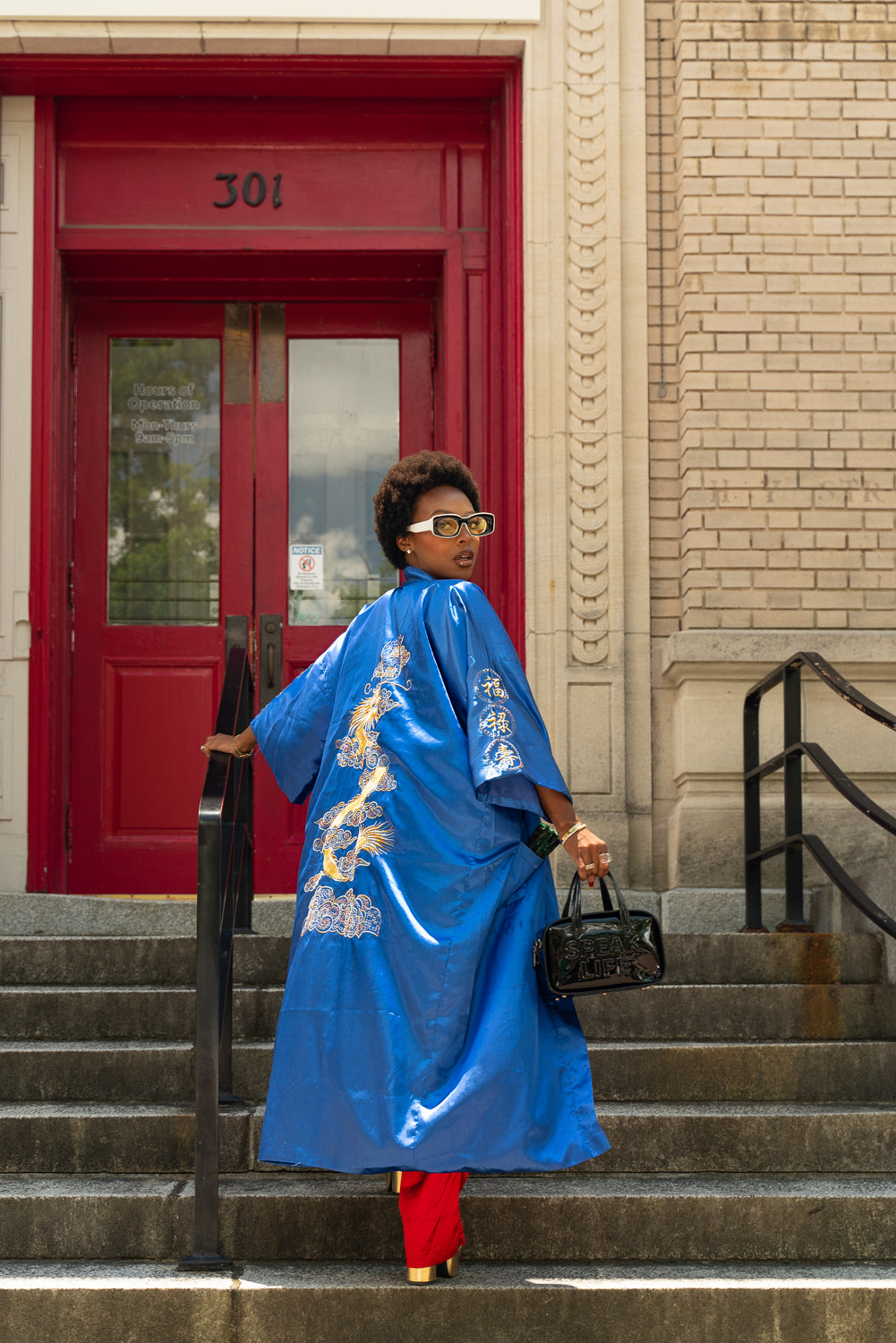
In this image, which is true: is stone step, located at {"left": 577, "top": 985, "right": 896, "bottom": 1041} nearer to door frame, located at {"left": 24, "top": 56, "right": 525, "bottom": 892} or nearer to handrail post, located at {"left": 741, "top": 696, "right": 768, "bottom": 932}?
handrail post, located at {"left": 741, "top": 696, "right": 768, "bottom": 932}

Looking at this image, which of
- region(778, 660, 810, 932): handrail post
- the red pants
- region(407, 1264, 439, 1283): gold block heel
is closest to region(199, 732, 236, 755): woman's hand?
the red pants

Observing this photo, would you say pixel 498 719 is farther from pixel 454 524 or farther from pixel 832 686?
pixel 832 686

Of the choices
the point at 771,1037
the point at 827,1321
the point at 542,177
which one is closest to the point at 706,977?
the point at 771,1037

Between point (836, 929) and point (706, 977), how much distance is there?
69cm

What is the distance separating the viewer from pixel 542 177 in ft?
21.2

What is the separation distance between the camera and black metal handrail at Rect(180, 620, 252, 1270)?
141 inches

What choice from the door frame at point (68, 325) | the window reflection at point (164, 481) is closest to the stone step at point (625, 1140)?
the door frame at point (68, 325)

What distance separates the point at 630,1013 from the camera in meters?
4.60

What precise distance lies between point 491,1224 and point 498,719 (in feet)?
4.20

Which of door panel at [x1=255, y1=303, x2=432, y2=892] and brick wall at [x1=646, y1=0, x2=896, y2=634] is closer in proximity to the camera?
brick wall at [x1=646, y1=0, x2=896, y2=634]

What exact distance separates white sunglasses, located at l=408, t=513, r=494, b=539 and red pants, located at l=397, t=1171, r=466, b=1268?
1.49 m

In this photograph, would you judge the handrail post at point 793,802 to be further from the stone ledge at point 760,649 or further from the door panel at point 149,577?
the door panel at point 149,577

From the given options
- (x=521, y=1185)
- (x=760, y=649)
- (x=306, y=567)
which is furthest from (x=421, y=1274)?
(x=306, y=567)

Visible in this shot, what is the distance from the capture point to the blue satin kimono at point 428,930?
327 centimetres
